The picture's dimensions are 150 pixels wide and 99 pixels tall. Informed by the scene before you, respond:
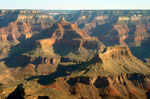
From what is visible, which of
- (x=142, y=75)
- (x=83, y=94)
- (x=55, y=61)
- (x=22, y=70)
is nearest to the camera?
(x=83, y=94)

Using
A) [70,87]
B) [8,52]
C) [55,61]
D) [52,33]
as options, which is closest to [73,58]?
[55,61]

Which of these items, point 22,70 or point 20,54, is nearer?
point 22,70

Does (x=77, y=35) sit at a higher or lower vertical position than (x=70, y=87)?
higher

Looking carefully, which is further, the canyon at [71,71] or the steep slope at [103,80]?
the steep slope at [103,80]

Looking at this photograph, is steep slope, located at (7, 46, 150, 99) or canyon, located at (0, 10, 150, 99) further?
steep slope, located at (7, 46, 150, 99)

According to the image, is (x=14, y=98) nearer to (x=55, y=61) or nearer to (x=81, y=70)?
(x=81, y=70)

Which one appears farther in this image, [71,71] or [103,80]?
[71,71]

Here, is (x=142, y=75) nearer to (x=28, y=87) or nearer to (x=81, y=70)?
(x=81, y=70)

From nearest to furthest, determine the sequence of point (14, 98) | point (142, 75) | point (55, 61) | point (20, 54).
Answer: point (14, 98) < point (142, 75) < point (55, 61) < point (20, 54)

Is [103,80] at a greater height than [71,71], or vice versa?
[71,71]
